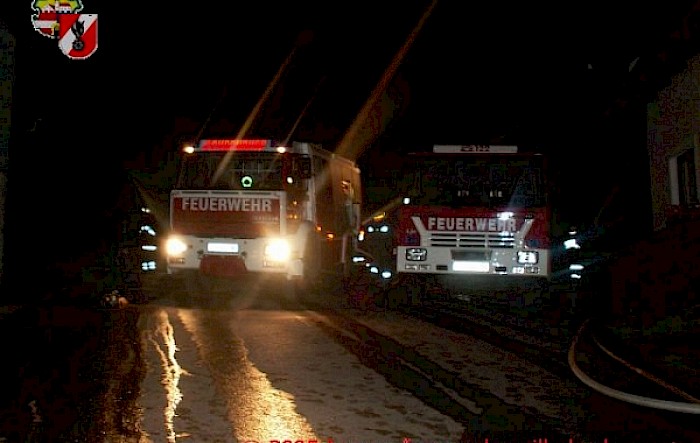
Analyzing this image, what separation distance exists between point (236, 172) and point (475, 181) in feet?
13.3

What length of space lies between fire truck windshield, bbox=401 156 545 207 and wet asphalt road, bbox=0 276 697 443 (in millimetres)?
3149

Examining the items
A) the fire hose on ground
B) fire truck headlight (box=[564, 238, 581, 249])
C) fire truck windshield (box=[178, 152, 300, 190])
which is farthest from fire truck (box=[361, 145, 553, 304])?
the fire hose on ground

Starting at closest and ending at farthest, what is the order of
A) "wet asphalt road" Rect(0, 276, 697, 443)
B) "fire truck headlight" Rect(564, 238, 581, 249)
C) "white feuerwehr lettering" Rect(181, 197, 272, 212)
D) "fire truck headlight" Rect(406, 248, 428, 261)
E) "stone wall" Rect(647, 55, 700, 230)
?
"wet asphalt road" Rect(0, 276, 697, 443), "fire truck headlight" Rect(406, 248, 428, 261), "white feuerwehr lettering" Rect(181, 197, 272, 212), "stone wall" Rect(647, 55, 700, 230), "fire truck headlight" Rect(564, 238, 581, 249)

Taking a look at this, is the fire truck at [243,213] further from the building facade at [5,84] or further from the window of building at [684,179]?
the window of building at [684,179]

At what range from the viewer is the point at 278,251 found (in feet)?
47.0

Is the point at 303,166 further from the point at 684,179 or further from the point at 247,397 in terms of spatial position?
the point at 247,397

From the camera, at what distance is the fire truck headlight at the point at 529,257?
13562 millimetres

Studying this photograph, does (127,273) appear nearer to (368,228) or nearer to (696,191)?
(368,228)

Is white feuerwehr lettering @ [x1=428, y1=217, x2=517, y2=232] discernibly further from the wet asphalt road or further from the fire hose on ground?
the fire hose on ground

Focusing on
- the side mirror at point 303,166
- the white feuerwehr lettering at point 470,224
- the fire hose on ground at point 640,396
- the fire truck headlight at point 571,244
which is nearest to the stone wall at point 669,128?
the fire truck headlight at point 571,244

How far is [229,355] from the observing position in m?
8.51

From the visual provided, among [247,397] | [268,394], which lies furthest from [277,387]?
[247,397]

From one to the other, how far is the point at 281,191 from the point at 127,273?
15.8 feet

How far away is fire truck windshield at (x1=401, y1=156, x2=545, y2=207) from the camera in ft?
44.4
